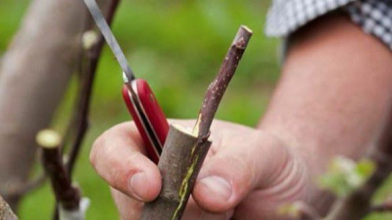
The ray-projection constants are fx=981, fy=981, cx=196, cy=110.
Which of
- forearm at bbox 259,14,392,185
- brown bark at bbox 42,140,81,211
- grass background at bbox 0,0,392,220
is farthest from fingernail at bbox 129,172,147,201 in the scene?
grass background at bbox 0,0,392,220

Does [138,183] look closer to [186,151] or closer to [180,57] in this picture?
[186,151]

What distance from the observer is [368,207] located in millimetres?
908

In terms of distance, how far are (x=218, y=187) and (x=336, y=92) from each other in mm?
548

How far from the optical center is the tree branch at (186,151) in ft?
2.39

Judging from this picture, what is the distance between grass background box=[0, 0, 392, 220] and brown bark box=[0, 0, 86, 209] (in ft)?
4.76

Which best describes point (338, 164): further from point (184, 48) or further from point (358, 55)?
point (184, 48)

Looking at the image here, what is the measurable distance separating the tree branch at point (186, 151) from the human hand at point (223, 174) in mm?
13

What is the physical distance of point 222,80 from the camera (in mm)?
729

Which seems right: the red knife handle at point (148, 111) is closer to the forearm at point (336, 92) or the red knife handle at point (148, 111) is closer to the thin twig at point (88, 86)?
the thin twig at point (88, 86)

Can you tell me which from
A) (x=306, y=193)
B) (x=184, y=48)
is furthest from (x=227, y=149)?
(x=184, y=48)

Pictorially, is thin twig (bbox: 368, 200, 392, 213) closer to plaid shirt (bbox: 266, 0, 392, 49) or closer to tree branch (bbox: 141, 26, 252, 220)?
tree branch (bbox: 141, 26, 252, 220)

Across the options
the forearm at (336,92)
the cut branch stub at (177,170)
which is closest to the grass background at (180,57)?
the forearm at (336,92)

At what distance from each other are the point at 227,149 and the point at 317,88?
39 cm

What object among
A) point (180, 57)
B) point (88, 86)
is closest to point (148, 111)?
point (88, 86)
